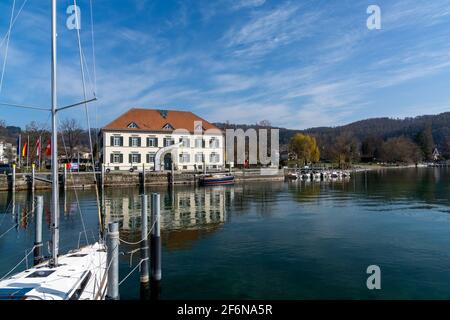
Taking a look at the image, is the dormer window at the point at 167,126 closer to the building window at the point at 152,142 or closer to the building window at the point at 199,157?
the building window at the point at 152,142

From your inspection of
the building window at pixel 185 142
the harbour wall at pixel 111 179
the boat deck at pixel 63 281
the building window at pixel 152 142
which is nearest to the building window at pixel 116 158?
the building window at pixel 152 142

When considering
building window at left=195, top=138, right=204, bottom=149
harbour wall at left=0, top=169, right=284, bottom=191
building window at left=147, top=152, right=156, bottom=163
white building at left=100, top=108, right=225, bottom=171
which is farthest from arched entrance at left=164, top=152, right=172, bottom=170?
harbour wall at left=0, top=169, right=284, bottom=191

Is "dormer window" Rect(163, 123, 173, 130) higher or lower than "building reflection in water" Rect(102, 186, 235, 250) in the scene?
higher

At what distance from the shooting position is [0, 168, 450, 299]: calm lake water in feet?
35.8

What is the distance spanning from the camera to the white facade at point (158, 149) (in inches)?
2350

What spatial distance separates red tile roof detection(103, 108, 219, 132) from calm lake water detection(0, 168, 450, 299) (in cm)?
3421

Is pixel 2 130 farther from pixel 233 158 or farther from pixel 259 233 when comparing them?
pixel 259 233

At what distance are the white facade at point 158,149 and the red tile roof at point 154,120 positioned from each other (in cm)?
115

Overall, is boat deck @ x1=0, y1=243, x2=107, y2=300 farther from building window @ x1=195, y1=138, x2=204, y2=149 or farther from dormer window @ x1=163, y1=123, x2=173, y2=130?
building window @ x1=195, y1=138, x2=204, y2=149

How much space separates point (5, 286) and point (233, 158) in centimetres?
7678

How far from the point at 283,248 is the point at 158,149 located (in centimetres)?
5050

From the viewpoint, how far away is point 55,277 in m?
8.57

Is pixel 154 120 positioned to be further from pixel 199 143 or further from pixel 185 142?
pixel 199 143
